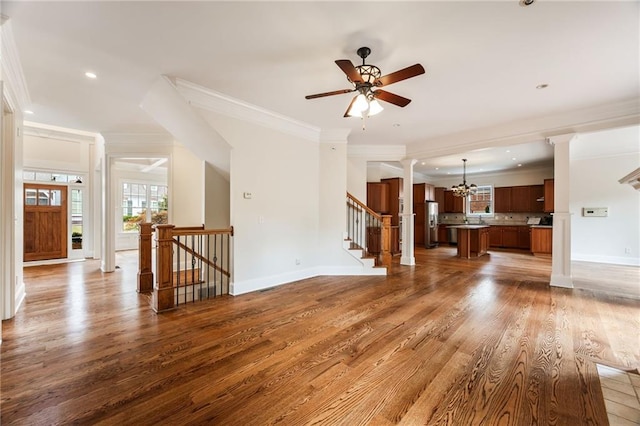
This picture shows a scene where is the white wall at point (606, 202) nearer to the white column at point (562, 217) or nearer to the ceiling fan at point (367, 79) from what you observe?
the white column at point (562, 217)

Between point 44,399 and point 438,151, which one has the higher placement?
point 438,151

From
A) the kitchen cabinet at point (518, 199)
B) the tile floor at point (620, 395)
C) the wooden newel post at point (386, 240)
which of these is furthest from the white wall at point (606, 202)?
the tile floor at point (620, 395)

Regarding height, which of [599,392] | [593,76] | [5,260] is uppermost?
[593,76]

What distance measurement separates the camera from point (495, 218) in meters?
9.84

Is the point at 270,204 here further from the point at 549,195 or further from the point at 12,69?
the point at 549,195

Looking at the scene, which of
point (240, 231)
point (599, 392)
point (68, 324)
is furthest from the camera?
point (240, 231)

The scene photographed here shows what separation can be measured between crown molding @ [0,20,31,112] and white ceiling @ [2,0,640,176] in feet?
0.19

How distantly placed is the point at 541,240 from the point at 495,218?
2058mm

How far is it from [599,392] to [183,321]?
3596mm

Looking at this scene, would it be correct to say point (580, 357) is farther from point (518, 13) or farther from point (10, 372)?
point (10, 372)

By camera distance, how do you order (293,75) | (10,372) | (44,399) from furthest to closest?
(293,75) < (10,372) < (44,399)

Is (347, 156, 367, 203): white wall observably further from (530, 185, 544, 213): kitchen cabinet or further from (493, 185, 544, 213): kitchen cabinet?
(530, 185, 544, 213): kitchen cabinet

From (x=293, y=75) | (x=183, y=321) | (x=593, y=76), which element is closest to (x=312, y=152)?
(x=293, y=75)

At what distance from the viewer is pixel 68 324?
9.36 feet
